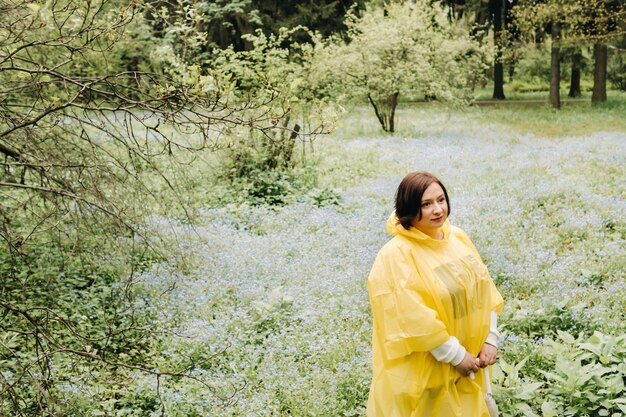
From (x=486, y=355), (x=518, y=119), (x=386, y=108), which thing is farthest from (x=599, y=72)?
(x=486, y=355)

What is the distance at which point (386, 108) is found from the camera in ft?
71.0

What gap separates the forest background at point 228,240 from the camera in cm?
413

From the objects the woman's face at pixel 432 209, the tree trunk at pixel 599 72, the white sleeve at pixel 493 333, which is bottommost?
the white sleeve at pixel 493 333

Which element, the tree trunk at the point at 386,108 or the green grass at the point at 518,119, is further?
the tree trunk at the point at 386,108

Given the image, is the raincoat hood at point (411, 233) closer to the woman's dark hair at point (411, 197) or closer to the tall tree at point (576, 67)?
the woman's dark hair at point (411, 197)

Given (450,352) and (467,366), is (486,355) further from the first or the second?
(450,352)

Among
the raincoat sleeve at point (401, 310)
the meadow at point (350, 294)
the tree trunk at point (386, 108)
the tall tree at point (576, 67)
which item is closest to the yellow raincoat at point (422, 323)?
the raincoat sleeve at point (401, 310)

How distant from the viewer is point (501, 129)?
2120 cm

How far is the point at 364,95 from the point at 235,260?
1410 centimetres

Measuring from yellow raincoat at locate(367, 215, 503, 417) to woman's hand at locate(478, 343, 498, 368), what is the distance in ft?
0.12

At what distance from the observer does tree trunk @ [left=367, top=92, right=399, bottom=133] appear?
69.8 ft

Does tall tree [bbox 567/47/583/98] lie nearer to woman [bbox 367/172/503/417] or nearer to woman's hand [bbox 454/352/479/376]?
woman [bbox 367/172/503/417]

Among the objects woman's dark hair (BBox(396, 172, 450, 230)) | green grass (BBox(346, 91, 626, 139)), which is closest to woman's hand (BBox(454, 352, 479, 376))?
woman's dark hair (BBox(396, 172, 450, 230))

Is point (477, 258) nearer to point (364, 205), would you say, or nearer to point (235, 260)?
point (235, 260)
